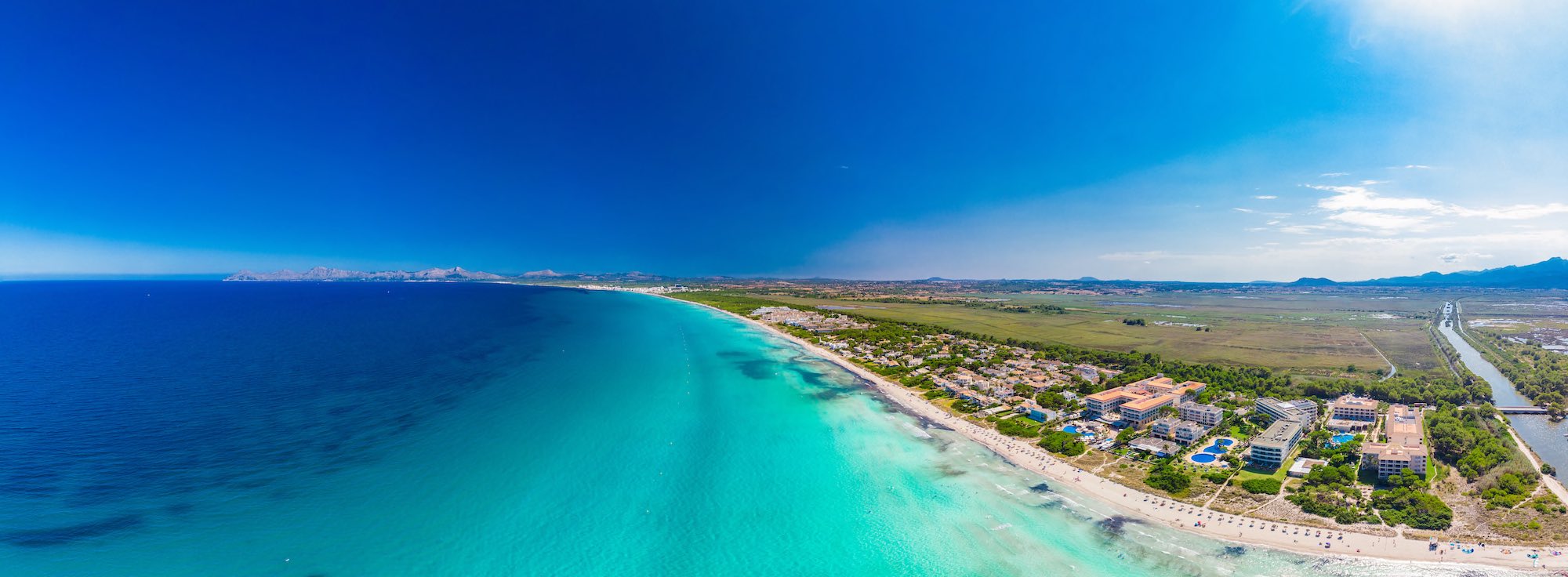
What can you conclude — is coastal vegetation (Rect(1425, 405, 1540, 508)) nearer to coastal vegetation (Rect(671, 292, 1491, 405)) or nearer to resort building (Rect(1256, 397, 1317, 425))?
coastal vegetation (Rect(671, 292, 1491, 405))

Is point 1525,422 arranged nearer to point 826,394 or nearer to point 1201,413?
point 1201,413

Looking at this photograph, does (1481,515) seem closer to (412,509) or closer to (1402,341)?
(412,509)

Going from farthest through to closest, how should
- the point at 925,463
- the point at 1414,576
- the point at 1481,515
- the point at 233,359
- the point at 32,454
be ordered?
the point at 233,359, the point at 925,463, the point at 32,454, the point at 1481,515, the point at 1414,576

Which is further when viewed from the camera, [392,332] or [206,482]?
[392,332]

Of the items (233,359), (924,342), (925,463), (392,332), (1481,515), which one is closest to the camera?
(1481,515)

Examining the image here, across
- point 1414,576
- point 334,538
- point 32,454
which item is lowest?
point 1414,576

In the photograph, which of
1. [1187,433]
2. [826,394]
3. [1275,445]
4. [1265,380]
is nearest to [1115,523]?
[1275,445]

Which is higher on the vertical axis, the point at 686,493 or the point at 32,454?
the point at 32,454

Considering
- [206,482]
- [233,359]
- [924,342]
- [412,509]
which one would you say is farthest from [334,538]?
[924,342]
